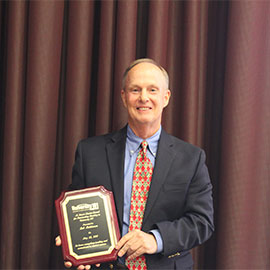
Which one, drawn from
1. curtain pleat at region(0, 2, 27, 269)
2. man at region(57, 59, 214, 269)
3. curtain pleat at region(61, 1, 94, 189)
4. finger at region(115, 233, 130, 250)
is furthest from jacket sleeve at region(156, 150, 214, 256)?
curtain pleat at region(0, 2, 27, 269)

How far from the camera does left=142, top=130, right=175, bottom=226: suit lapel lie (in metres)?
1.21

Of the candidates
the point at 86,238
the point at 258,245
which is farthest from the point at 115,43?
the point at 258,245

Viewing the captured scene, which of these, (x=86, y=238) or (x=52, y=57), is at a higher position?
(x=52, y=57)

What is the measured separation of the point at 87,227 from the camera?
1.13 metres

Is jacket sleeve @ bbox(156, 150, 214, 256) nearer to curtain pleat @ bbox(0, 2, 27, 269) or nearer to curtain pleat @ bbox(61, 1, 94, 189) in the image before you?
curtain pleat @ bbox(61, 1, 94, 189)

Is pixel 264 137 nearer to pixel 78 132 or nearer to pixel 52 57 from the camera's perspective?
pixel 78 132

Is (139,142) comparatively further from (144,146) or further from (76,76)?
(76,76)

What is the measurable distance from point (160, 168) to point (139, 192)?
12 centimetres

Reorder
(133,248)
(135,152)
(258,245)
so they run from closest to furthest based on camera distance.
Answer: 1. (133,248)
2. (135,152)
3. (258,245)

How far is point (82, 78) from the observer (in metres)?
1.58

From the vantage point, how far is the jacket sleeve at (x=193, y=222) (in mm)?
1139

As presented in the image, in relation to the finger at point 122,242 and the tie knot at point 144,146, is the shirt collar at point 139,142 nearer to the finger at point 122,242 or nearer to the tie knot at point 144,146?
the tie knot at point 144,146

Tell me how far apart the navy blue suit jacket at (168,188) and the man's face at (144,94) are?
106 mm

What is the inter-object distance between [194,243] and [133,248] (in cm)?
23
